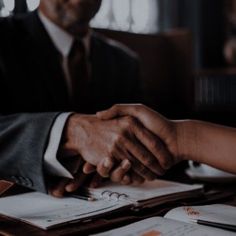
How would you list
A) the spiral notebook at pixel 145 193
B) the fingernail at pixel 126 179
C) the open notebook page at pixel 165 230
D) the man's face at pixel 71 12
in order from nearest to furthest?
the open notebook page at pixel 165 230
the spiral notebook at pixel 145 193
the fingernail at pixel 126 179
the man's face at pixel 71 12

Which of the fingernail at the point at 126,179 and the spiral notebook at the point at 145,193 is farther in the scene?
the fingernail at the point at 126,179

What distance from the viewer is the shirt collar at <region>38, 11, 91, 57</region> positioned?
4.67ft

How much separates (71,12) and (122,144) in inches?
26.0

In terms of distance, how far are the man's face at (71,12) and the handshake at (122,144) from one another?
1.97 ft

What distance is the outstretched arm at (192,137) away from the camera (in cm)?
80

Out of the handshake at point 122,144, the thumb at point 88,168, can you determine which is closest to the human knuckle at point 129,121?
the handshake at point 122,144

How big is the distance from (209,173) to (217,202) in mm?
173

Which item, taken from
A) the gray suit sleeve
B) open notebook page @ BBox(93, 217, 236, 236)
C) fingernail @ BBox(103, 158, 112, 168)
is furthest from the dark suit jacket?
open notebook page @ BBox(93, 217, 236, 236)

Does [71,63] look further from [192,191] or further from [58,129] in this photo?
[192,191]

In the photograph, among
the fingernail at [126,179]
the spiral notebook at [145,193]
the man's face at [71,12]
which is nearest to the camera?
→ the spiral notebook at [145,193]

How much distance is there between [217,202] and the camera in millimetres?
812

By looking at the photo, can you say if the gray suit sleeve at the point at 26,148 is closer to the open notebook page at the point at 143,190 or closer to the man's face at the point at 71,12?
the open notebook page at the point at 143,190

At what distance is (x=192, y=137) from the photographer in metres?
0.82

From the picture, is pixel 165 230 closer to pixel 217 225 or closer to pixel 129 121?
pixel 217 225
